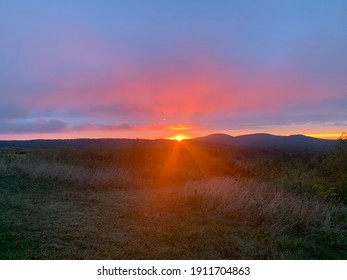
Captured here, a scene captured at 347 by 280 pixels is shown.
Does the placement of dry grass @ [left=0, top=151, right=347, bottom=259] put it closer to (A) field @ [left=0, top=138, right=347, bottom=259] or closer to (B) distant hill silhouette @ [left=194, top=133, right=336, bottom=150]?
(A) field @ [left=0, top=138, right=347, bottom=259]

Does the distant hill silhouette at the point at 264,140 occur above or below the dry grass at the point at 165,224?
above

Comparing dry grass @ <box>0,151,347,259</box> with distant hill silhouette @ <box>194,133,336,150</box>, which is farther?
distant hill silhouette @ <box>194,133,336,150</box>

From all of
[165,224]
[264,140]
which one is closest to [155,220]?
[165,224]

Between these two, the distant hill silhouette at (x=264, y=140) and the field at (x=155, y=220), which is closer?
the field at (x=155, y=220)

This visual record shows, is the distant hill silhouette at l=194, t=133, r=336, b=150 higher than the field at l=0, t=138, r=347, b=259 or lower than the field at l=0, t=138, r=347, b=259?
higher

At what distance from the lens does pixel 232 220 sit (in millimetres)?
8750

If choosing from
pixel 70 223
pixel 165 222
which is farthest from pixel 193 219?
pixel 70 223

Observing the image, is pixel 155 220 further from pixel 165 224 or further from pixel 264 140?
pixel 264 140

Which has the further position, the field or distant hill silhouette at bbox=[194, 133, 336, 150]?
distant hill silhouette at bbox=[194, 133, 336, 150]

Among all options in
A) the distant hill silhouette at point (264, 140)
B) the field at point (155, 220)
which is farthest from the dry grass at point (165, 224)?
the distant hill silhouette at point (264, 140)

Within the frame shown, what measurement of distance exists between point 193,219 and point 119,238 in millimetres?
2640

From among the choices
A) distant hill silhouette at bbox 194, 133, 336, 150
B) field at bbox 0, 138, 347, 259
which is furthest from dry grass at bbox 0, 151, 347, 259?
distant hill silhouette at bbox 194, 133, 336, 150

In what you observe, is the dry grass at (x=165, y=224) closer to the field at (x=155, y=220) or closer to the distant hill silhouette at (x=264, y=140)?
the field at (x=155, y=220)
